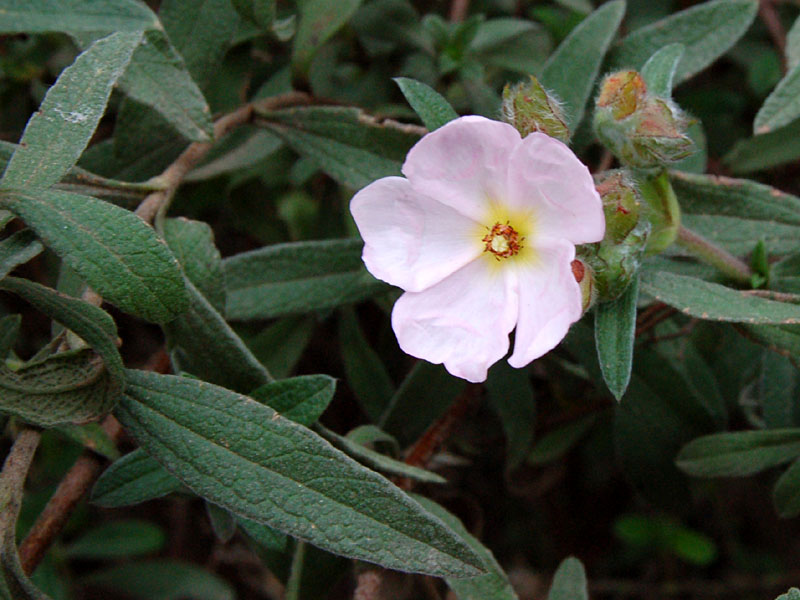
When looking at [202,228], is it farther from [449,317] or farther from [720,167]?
[720,167]

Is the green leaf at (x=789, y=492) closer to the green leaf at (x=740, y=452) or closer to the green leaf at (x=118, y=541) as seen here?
the green leaf at (x=740, y=452)

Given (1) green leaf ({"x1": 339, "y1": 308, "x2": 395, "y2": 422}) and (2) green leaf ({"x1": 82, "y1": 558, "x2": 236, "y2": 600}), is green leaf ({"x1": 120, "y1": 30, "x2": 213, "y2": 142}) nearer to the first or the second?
(1) green leaf ({"x1": 339, "y1": 308, "x2": 395, "y2": 422})

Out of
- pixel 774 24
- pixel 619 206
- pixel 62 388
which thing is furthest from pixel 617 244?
pixel 774 24

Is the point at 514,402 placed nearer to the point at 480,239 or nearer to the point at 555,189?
the point at 480,239

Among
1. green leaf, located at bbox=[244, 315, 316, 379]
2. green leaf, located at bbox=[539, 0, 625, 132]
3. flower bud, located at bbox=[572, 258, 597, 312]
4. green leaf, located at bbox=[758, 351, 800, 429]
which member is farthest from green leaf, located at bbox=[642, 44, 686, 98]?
green leaf, located at bbox=[244, 315, 316, 379]

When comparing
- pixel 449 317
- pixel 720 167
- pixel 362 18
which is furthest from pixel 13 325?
pixel 720 167
